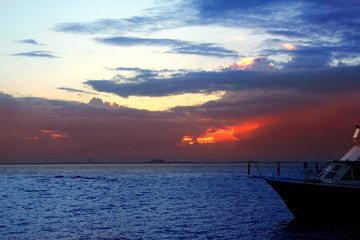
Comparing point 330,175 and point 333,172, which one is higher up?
point 333,172

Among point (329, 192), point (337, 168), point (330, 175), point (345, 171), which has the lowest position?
point (329, 192)

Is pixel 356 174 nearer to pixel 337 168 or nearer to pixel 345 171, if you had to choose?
pixel 345 171

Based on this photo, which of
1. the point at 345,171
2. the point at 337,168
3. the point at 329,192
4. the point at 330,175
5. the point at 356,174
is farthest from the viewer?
the point at 330,175

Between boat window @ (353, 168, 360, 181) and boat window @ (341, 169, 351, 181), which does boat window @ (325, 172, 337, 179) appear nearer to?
boat window @ (341, 169, 351, 181)

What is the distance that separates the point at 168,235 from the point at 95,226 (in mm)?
7068

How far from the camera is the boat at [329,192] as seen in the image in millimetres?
28062

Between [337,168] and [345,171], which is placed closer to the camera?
[345,171]

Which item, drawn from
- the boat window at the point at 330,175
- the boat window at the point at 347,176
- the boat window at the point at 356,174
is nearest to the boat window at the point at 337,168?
the boat window at the point at 330,175

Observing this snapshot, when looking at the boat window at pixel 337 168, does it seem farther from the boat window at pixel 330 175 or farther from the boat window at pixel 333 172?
the boat window at pixel 330 175

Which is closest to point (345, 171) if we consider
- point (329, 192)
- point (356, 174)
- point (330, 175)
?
point (356, 174)

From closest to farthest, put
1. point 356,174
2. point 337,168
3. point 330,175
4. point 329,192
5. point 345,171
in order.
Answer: point 329,192
point 356,174
point 345,171
point 337,168
point 330,175

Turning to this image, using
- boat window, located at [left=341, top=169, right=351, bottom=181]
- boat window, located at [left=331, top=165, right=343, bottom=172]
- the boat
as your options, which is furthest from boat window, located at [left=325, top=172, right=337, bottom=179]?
boat window, located at [left=341, top=169, right=351, bottom=181]

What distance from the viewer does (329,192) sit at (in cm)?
2836

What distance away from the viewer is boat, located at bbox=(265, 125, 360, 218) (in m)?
28.1
